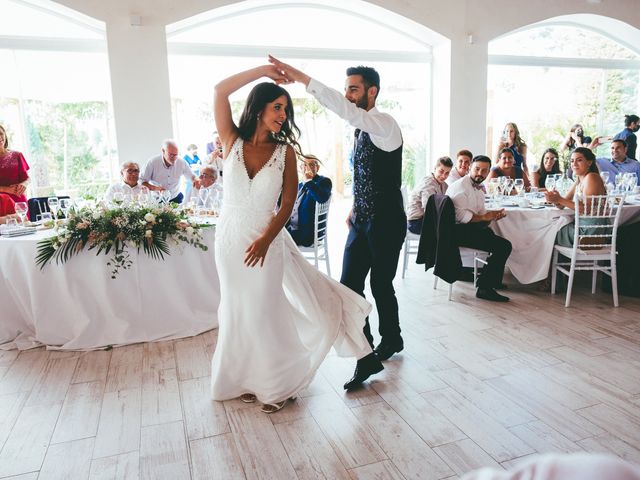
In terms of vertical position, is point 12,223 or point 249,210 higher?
point 249,210

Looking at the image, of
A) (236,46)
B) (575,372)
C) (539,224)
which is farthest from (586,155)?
(236,46)

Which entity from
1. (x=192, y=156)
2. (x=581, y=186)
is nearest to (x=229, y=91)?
(x=581, y=186)

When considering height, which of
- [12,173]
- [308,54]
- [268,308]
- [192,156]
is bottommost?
[268,308]

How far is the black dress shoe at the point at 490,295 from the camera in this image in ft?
15.0

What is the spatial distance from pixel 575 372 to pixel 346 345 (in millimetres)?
1440

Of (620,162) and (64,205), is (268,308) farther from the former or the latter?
(620,162)

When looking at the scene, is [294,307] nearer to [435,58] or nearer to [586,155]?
[586,155]

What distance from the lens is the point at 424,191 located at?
496 cm

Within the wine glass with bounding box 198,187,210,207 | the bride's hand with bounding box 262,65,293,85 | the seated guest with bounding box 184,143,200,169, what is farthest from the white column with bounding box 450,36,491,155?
the bride's hand with bounding box 262,65,293,85

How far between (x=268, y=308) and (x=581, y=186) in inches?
137

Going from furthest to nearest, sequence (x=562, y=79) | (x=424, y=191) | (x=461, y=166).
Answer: (x=562, y=79) < (x=461, y=166) < (x=424, y=191)

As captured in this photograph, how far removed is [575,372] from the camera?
3070 mm

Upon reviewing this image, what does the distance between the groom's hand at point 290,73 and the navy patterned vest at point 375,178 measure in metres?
0.55

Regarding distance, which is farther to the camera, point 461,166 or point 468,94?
point 468,94
